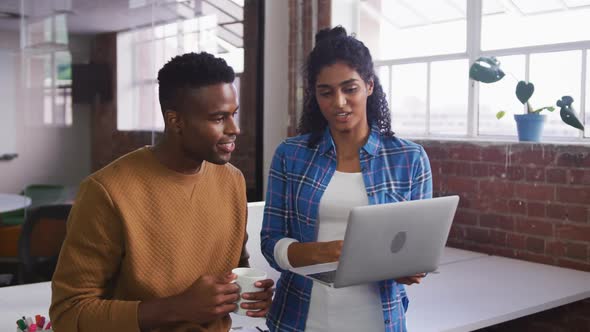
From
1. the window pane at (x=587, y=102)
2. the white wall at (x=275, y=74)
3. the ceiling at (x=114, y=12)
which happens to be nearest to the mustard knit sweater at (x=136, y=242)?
the window pane at (x=587, y=102)

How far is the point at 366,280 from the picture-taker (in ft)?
4.89

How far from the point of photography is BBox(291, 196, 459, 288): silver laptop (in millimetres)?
1424

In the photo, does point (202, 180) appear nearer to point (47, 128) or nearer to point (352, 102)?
point (352, 102)

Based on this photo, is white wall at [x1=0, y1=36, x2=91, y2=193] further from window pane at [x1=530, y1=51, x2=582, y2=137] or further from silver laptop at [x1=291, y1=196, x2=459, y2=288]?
silver laptop at [x1=291, y1=196, x2=459, y2=288]

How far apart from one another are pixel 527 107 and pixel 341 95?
1991 mm

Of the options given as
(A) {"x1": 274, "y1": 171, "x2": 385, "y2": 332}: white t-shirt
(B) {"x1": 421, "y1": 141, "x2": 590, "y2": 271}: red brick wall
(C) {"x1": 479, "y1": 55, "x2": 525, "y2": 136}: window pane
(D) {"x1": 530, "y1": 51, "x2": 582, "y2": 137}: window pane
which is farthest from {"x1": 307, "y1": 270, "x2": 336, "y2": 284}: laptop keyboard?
(C) {"x1": 479, "y1": 55, "x2": 525, "y2": 136}: window pane

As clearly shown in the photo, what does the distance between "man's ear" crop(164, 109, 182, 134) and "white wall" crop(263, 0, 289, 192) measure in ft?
12.5

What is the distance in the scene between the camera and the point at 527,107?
330cm

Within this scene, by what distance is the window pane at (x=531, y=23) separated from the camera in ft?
10.6

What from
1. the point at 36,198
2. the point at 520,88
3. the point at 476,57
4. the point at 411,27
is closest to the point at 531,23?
the point at 476,57

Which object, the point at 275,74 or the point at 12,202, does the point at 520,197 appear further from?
the point at 12,202

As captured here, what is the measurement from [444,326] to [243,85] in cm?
335

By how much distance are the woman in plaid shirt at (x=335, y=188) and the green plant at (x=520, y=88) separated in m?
1.64

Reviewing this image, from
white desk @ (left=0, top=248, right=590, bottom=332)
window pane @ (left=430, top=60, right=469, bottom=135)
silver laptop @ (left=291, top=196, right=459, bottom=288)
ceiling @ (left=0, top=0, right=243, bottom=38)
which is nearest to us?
silver laptop @ (left=291, top=196, right=459, bottom=288)
